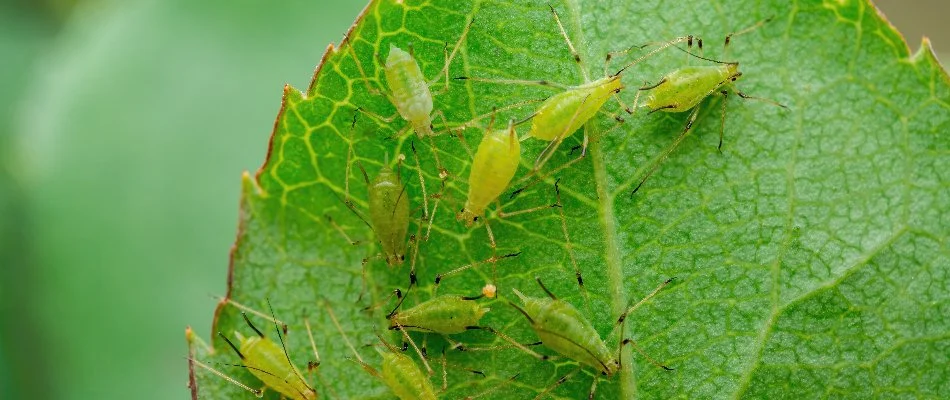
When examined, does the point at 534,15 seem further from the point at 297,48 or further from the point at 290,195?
the point at 297,48

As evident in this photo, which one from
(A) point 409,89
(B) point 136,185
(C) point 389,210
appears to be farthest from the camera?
(B) point 136,185

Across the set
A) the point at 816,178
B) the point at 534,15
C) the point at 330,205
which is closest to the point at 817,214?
the point at 816,178

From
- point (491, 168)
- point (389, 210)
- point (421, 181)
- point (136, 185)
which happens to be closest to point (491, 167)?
point (491, 168)

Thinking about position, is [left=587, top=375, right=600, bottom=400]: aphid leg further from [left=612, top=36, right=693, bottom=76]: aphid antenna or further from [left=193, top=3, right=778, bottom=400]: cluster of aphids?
[left=612, top=36, right=693, bottom=76]: aphid antenna

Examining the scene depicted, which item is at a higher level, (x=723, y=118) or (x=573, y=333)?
(x=723, y=118)

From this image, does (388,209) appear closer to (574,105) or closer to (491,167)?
(491,167)
